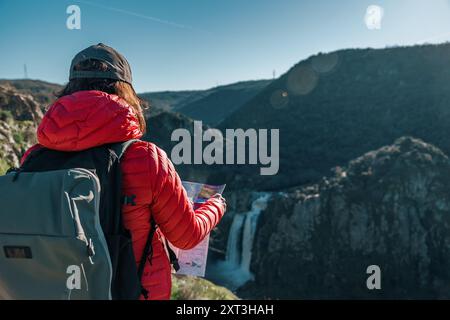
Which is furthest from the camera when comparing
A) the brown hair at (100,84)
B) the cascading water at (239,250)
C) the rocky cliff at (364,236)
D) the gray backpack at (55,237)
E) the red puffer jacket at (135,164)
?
the cascading water at (239,250)

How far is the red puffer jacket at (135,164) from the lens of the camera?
1869 millimetres

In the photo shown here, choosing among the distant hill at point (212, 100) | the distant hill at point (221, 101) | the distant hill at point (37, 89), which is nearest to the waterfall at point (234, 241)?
the distant hill at point (37, 89)

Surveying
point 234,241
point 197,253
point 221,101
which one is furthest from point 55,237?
point 221,101

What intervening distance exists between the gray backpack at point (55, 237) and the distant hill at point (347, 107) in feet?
124

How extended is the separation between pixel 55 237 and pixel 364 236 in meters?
26.8

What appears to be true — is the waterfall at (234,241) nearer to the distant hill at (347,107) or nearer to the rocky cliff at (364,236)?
the rocky cliff at (364,236)

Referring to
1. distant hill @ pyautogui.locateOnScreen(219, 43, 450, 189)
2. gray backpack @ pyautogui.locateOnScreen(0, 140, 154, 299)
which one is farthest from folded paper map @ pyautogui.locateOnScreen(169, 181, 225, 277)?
distant hill @ pyautogui.locateOnScreen(219, 43, 450, 189)

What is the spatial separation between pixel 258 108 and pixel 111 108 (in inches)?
2954

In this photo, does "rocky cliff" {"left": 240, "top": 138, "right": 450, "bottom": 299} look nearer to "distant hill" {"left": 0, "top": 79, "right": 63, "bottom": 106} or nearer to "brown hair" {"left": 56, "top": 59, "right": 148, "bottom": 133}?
"distant hill" {"left": 0, "top": 79, "right": 63, "bottom": 106}

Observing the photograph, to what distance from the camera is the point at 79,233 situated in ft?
5.57

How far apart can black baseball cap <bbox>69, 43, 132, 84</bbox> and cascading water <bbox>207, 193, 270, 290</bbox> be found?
26.2m

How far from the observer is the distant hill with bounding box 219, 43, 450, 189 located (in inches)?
1921

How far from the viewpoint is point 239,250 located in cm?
3009

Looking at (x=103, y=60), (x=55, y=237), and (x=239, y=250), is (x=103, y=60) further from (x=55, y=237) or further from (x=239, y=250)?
(x=239, y=250)
